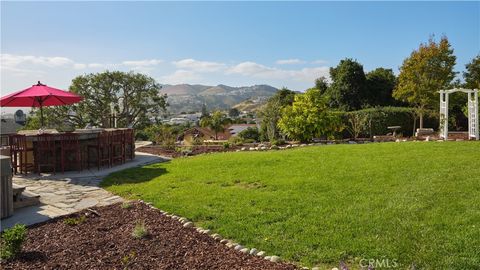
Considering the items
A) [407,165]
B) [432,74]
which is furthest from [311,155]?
[432,74]

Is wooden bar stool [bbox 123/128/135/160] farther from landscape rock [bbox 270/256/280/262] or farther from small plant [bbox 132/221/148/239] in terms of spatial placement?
landscape rock [bbox 270/256/280/262]

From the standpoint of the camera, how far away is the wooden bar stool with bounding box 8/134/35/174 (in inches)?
364

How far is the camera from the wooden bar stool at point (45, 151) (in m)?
9.28

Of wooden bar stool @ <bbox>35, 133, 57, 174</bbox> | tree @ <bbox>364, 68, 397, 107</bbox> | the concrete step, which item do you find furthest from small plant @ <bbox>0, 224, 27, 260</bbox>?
tree @ <bbox>364, 68, 397, 107</bbox>

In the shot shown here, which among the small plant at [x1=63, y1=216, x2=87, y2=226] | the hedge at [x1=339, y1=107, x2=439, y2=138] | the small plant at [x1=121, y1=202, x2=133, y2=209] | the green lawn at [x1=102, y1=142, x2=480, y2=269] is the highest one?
the hedge at [x1=339, y1=107, x2=439, y2=138]

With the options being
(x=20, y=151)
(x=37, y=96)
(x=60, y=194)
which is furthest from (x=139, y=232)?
(x=37, y=96)

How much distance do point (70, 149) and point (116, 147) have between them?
162cm

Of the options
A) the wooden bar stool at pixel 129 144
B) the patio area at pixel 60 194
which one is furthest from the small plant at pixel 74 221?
the wooden bar stool at pixel 129 144

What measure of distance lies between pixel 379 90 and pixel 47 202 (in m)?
23.7

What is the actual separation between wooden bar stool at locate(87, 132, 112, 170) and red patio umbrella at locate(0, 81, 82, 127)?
4.74 feet

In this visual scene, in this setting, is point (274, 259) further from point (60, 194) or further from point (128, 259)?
point (60, 194)

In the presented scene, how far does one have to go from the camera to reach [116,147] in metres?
11.1

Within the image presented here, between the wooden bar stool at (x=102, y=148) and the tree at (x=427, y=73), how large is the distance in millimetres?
15207

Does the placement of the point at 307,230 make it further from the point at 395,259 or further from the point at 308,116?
the point at 308,116
